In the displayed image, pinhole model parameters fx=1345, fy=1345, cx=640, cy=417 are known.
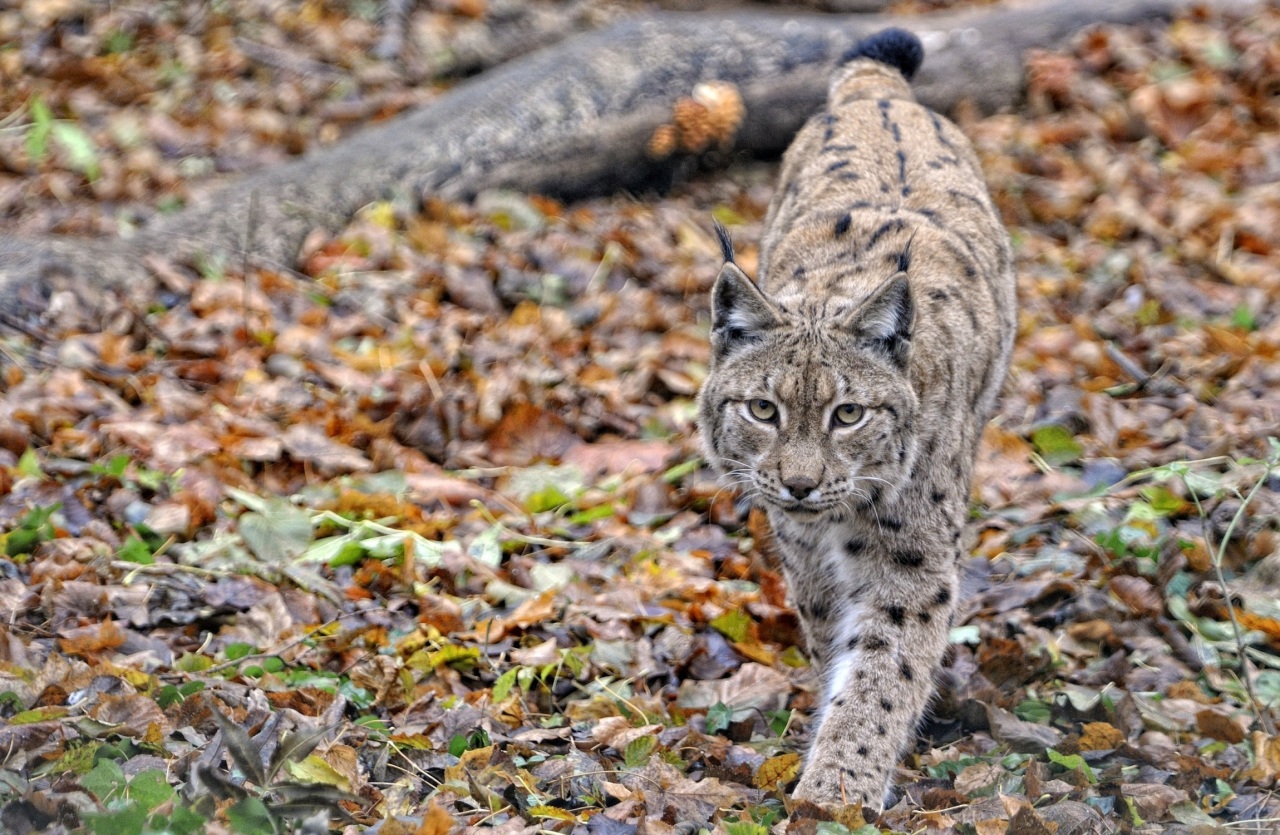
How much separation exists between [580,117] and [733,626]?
4736 mm

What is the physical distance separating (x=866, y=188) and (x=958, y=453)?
1.24 m

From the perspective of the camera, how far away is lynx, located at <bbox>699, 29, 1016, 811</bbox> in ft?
13.2

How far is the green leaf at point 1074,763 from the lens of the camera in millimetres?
3754

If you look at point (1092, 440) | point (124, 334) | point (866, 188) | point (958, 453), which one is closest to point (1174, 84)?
point (1092, 440)

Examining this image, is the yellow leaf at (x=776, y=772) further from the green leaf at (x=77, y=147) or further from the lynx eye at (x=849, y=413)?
the green leaf at (x=77, y=147)

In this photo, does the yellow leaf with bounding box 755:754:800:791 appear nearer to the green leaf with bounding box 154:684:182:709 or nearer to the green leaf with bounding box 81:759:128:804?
the green leaf with bounding box 154:684:182:709

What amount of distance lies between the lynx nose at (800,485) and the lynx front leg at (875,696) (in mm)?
511

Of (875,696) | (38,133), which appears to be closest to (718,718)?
(875,696)

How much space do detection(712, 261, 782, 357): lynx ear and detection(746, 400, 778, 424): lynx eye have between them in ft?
→ 0.70

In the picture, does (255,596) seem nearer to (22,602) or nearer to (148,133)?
(22,602)

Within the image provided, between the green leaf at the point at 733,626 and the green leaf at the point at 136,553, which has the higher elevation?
the green leaf at the point at 136,553

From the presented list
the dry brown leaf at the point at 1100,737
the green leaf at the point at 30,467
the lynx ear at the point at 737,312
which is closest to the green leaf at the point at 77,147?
the green leaf at the point at 30,467

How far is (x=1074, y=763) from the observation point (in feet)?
12.5

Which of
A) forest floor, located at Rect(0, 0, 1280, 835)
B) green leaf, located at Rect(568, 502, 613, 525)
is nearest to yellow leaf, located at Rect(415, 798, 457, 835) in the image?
forest floor, located at Rect(0, 0, 1280, 835)
